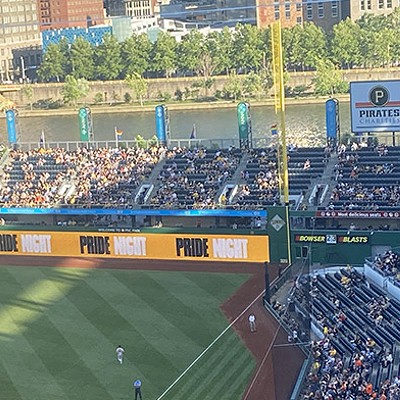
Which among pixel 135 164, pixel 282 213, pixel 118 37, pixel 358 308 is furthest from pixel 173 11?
pixel 358 308

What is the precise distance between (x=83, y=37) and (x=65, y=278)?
93.1m

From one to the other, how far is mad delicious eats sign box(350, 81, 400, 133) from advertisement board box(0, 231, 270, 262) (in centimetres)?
905

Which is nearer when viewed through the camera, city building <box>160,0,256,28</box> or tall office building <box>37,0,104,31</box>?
city building <box>160,0,256,28</box>

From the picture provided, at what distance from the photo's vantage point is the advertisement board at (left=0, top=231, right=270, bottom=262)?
43750 mm

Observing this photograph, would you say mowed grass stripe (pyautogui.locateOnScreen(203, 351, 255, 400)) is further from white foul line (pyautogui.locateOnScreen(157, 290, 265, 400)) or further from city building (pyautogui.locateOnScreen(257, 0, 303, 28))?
city building (pyautogui.locateOnScreen(257, 0, 303, 28))

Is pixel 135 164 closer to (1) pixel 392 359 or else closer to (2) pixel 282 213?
(2) pixel 282 213

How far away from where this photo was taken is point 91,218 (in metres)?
Answer: 48.1

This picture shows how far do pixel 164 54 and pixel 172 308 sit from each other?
262 feet

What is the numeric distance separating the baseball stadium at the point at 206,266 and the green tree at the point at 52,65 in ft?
210

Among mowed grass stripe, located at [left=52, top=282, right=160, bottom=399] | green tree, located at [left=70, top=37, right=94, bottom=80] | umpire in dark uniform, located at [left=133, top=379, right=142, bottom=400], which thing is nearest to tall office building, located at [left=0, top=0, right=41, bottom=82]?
green tree, located at [left=70, top=37, right=94, bottom=80]

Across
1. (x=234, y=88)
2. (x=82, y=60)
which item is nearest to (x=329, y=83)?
(x=234, y=88)

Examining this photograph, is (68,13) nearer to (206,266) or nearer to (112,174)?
(112,174)

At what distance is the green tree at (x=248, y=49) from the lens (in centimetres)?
11006

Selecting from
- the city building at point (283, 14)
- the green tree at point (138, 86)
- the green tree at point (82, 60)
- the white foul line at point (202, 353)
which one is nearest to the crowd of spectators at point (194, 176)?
the white foul line at point (202, 353)
